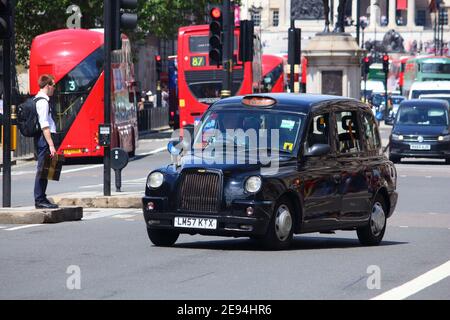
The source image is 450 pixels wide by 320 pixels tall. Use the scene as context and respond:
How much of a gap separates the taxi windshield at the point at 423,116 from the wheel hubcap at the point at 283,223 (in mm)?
27312

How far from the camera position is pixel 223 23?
29859 mm

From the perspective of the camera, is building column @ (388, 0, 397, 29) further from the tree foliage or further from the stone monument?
the stone monument

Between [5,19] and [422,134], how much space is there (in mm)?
24471

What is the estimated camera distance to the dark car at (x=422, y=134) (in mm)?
41562

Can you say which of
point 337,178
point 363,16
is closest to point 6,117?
point 337,178

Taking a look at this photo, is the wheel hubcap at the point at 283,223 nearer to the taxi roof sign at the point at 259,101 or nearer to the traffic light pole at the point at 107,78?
the taxi roof sign at the point at 259,101

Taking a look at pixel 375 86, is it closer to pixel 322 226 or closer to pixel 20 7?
pixel 20 7

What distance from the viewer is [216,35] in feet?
96.0

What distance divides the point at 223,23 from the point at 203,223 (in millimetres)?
14865

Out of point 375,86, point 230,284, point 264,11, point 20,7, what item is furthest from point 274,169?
point 264,11

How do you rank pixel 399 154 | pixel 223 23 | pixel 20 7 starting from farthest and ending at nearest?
pixel 20 7
pixel 399 154
pixel 223 23

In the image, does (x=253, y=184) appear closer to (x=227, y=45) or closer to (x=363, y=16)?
(x=227, y=45)

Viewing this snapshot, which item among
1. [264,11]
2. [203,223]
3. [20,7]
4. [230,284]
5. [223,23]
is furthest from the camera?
[264,11]

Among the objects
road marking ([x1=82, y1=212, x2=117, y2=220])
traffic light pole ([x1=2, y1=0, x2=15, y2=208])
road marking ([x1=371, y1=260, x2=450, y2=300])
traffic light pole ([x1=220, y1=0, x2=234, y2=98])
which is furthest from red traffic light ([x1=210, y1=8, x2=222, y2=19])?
road marking ([x1=371, y1=260, x2=450, y2=300])
